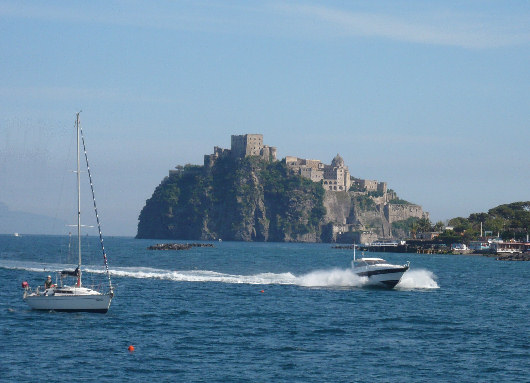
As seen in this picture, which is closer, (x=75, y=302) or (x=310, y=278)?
(x=75, y=302)

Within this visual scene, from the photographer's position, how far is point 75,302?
167 ft

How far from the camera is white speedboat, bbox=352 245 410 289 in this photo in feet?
227

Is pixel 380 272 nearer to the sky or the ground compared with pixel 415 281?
nearer to the sky

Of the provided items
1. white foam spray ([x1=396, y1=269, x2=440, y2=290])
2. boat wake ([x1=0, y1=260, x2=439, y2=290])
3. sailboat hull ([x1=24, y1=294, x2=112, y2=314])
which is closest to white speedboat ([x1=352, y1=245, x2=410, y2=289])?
boat wake ([x1=0, y1=260, x2=439, y2=290])

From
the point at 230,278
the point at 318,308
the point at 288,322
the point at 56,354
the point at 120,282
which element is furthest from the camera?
the point at 230,278

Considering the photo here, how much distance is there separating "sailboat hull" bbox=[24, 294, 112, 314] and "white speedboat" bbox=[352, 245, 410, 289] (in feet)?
86.5

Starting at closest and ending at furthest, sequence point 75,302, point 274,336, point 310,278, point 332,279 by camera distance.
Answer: point 274,336, point 75,302, point 332,279, point 310,278

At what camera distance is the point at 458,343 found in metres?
42.9

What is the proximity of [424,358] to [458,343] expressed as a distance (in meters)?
5.26

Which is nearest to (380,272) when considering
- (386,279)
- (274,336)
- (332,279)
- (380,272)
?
(380,272)

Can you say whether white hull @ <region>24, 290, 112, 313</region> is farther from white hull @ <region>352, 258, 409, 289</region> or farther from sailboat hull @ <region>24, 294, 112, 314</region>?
white hull @ <region>352, 258, 409, 289</region>

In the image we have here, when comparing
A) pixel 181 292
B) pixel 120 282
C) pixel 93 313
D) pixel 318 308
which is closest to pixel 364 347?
pixel 318 308

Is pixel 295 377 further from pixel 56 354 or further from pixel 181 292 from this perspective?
pixel 181 292

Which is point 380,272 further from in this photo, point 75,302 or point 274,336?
point 75,302
